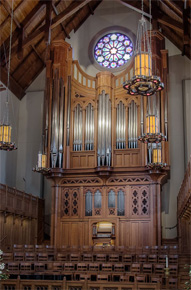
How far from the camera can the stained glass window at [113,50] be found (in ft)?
88.0

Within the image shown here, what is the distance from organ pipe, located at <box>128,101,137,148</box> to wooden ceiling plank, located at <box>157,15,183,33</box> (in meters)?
4.23

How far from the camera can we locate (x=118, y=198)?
2178cm

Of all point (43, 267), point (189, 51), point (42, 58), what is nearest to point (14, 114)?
point (42, 58)

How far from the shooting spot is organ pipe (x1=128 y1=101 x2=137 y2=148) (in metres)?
21.8

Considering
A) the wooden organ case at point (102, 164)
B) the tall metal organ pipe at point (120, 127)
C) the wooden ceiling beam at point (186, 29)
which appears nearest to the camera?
the wooden ceiling beam at point (186, 29)

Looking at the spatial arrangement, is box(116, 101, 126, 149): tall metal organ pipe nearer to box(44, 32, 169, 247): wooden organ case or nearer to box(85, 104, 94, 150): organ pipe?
box(44, 32, 169, 247): wooden organ case

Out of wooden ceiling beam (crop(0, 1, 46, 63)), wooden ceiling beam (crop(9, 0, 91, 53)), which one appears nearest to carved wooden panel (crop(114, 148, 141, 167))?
wooden ceiling beam (crop(9, 0, 91, 53))

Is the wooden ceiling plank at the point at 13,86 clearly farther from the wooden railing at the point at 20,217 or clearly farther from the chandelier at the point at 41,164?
the wooden railing at the point at 20,217

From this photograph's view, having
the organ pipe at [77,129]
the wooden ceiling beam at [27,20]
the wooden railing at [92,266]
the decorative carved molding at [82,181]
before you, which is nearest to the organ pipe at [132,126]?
the decorative carved molding at [82,181]

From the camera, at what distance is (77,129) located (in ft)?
74.2

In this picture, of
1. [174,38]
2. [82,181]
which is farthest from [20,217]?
[174,38]

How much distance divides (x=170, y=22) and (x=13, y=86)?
31.8ft

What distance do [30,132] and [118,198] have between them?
7951 millimetres

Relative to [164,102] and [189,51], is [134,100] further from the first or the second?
[189,51]
